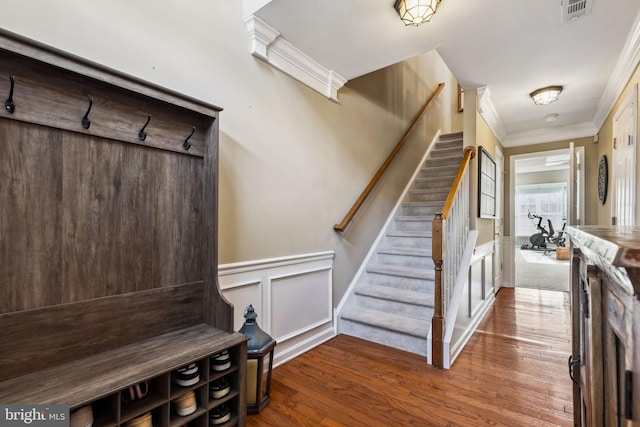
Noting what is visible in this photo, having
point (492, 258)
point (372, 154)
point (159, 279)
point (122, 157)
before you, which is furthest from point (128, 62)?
point (492, 258)

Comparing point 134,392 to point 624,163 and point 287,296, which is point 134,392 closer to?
point 287,296

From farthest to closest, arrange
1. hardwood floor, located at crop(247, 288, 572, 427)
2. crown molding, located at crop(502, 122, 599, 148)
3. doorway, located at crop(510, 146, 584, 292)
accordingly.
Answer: doorway, located at crop(510, 146, 584, 292), crown molding, located at crop(502, 122, 599, 148), hardwood floor, located at crop(247, 288, 572, 427)

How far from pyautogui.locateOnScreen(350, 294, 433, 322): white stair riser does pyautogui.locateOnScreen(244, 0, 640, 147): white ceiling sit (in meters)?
2.14

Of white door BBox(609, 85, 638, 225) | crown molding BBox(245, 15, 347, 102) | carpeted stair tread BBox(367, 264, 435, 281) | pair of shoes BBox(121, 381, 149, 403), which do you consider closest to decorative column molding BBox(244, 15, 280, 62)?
crown molding BBox(245, 15, 347, 102)

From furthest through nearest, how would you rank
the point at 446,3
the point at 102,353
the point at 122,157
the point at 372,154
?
the point at 372,154 < the point at 446,3 < the point at 122,157 < the point at 102,353

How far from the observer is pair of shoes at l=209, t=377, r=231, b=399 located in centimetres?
138

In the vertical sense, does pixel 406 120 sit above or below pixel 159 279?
above

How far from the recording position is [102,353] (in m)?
1.24

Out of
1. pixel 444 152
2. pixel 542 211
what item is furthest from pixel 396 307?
pixel 542 211

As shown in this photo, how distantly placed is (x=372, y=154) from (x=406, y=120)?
1175 millimetres

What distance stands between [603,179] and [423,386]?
12.2 ft

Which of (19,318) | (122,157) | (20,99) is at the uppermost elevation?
(20,99)

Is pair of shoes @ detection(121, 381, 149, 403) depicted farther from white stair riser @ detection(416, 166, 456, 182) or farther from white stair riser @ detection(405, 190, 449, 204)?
white stair riser @ detection(416, 166, 456, 182)

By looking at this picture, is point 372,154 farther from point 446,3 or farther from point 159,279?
point 159,279
